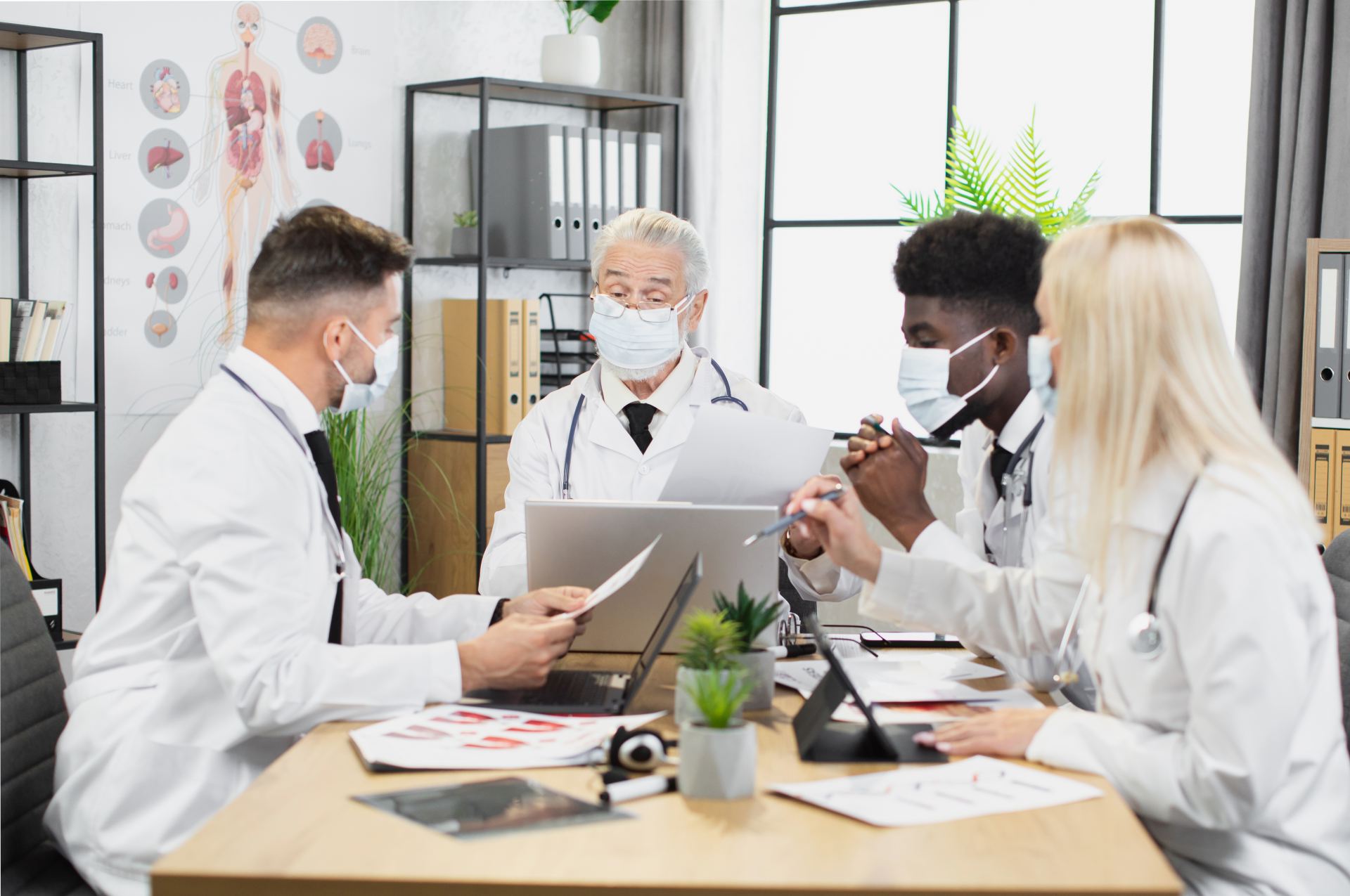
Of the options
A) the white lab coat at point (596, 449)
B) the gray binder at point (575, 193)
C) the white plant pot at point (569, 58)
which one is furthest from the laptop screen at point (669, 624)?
the white plant pot at point (569, 58)

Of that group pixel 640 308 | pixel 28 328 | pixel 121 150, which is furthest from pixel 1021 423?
pixel 121 150

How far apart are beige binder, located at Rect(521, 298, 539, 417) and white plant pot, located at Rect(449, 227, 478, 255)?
0.23 meters

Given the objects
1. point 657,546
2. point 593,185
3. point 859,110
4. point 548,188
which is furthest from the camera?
point 859,110

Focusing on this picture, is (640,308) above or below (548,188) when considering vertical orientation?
below

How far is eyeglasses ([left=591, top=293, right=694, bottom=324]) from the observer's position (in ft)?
8.89

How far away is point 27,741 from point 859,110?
3.75 m

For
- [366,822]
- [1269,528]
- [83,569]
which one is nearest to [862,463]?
[1269,528]

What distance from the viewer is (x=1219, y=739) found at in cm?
138

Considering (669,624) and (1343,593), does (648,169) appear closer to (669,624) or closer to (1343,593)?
(1343,593)

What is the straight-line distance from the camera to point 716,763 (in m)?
1.40

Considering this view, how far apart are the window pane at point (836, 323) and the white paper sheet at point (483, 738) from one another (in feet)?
10.7

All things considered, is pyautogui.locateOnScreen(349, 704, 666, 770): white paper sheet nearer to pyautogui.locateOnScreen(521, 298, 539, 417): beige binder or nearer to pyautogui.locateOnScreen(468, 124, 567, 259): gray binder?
pyautogui.locateOnScreen(521, 298, 539, 417): beige binder

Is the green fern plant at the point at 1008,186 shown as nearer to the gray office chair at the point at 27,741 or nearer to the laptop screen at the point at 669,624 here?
the laptop screen at the point at 669,624

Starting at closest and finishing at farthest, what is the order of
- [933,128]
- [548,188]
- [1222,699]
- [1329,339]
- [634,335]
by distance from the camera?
[1222,699]
[634,335]
[1329,339]
[548,188]
[933,128]
